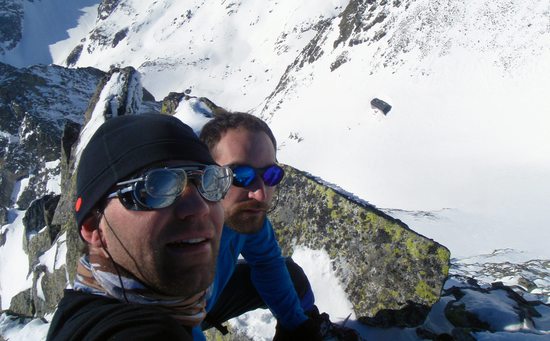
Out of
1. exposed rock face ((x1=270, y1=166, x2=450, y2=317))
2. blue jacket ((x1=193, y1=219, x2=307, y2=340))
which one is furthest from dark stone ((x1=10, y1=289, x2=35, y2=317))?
blue jacket ((x1=193, y1=219, x2=307, y2=340))

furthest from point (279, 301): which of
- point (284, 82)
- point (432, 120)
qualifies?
point (284, 82)

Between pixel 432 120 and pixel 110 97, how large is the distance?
845 inches

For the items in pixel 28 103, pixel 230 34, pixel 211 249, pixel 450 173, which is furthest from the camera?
pixel 230 34

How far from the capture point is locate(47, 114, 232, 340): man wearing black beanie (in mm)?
1584

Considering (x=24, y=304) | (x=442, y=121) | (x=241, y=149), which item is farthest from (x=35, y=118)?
(x=241, y=149)

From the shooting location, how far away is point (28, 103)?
141ft

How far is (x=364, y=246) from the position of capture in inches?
175

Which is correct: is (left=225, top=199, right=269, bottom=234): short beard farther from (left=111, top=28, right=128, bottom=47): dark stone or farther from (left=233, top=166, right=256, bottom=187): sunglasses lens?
(left=111, top=28, right=128, bottom=47): dark stone

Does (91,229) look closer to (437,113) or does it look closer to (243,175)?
(243,175)

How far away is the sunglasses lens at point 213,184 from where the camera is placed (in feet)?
5.81

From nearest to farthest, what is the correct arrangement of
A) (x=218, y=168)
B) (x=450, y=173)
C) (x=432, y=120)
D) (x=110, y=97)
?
(x=218, y=168), (x=110, y=97), (x=450, y=173), (x=432, y=120)

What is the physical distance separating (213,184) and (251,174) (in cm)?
105

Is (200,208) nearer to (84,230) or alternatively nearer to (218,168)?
(218,168)

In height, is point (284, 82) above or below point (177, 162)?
above
